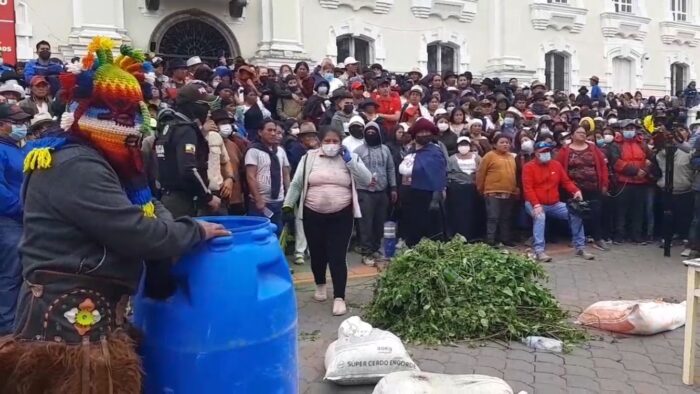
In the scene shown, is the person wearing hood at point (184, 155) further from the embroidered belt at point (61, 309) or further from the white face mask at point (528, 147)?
the white face mask at point (528, 147)

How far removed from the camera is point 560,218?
9055mm

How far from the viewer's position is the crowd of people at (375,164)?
5488 millimetres

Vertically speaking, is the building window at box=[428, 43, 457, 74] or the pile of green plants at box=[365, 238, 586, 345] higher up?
the building window at box=[428, 43, 457, 74]

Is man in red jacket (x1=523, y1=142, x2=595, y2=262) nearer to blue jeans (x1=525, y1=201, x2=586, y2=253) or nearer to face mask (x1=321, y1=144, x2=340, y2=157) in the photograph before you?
blue jeans (x1=525, y1=201, x2=586, y2=253)

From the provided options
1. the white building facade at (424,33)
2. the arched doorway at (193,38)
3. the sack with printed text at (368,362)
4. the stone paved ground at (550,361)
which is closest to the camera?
the sack with printed text at (368,362)

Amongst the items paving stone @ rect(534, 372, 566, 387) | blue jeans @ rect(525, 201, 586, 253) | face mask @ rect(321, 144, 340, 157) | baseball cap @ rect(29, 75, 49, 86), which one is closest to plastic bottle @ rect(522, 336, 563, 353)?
paving stone @ rect(534, 372, 566, 387)

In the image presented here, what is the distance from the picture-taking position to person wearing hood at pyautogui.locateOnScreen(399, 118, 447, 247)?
776 centimetres

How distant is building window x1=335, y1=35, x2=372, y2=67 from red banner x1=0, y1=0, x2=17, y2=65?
8280 mm

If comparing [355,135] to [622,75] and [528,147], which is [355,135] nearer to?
[528,147]

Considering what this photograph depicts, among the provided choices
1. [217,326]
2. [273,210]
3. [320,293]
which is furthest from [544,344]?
[273,210]

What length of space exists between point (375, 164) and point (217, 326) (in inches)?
207

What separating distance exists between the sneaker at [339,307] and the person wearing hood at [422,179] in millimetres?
2169

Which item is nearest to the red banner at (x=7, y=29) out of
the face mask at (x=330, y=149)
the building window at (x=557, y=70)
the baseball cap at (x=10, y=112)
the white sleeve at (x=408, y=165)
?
the baseball cap at (x=10, y=112)

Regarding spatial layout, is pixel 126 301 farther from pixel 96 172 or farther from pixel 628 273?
pixel 628 273
